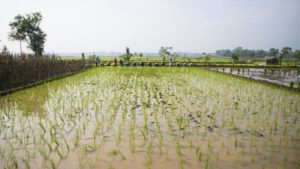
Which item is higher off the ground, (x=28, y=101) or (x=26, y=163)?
(x=28, y=101)

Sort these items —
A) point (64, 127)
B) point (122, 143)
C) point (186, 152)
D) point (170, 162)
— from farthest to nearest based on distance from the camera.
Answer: point (64, 127) → point (122, 143) → point (186, 152) → point (170, 162)

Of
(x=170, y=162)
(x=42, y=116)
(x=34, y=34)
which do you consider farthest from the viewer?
(x=34, y=34)

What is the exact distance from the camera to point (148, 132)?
4.66 metres

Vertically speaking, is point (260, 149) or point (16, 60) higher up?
point (16, 60)

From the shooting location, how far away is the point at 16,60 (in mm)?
10023

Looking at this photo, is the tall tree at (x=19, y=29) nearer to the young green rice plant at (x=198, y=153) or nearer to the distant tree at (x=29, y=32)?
the distant tree at (x=29, y=32)

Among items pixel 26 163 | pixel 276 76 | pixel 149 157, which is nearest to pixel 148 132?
pixel 149 157

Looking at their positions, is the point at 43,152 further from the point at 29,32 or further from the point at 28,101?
the point at 29,32

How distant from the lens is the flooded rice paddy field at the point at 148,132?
348cm

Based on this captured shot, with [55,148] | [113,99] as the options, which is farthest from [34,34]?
[55,148]

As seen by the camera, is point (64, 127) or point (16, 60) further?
point (16, 60)

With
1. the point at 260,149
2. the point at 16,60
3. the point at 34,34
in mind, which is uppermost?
the point at 34,34

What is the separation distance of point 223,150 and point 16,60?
973 centimetres

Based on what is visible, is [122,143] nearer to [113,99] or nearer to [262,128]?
[262,128]
